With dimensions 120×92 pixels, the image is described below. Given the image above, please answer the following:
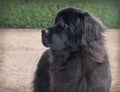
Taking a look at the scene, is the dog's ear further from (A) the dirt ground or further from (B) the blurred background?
(A) the dirt ground

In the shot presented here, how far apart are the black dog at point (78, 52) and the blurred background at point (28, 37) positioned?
0.61 feet

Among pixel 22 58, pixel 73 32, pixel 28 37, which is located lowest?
pixel 28 37

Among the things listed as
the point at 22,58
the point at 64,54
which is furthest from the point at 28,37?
the point at 64,54

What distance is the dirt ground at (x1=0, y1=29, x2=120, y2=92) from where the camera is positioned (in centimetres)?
512

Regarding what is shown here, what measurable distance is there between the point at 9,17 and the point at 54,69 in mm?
6885

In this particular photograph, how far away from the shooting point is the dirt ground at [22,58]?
5125 millimetres

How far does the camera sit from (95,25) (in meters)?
3.12

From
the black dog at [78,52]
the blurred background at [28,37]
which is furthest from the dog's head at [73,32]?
the blurred background at [28,37]

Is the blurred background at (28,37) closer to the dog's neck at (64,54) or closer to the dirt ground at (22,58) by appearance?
the dirt ground at (22,58)

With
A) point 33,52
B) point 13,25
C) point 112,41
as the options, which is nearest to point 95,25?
point 33,52

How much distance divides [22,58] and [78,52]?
4.19m

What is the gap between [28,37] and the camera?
10.4m

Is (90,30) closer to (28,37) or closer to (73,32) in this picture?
(73,32)

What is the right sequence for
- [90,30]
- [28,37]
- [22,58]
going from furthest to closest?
1. [28,37]
2. [22,58]
3. [90,30]
